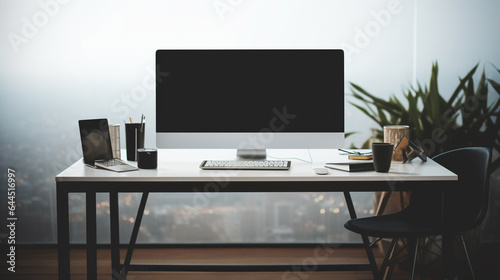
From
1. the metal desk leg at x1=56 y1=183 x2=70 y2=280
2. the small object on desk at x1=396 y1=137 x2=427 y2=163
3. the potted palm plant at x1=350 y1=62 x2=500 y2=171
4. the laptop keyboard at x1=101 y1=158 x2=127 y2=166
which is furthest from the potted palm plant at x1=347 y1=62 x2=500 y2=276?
the metal desk leg at x1=56 y1=183 x2=70 y2=280

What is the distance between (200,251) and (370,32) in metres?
1.89

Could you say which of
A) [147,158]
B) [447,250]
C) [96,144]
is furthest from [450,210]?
[96,144]

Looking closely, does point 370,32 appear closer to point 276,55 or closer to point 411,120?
point 411,120

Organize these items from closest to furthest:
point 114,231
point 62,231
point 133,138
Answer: point 62,231 → point 133,138 → point 114,231

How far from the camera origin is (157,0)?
3.60 m

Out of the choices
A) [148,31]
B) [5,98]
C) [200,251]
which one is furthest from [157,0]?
[200,251]

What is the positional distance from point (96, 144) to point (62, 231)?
0.46m

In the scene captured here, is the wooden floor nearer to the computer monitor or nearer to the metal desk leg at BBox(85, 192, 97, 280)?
the metal desk leg at BBox(85, 192, 97, 280)

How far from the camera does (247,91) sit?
2598 mm

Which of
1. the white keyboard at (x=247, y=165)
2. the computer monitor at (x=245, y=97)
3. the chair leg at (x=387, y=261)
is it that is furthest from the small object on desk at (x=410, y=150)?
the white keyboard at (x=247, y=165)

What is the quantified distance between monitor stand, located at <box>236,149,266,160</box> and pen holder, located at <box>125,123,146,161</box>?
48 centimetres

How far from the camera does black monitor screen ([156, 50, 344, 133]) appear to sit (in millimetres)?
2572

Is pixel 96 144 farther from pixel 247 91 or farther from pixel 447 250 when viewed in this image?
pixel 447 250

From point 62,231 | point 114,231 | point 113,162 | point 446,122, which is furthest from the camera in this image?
point 446,122
